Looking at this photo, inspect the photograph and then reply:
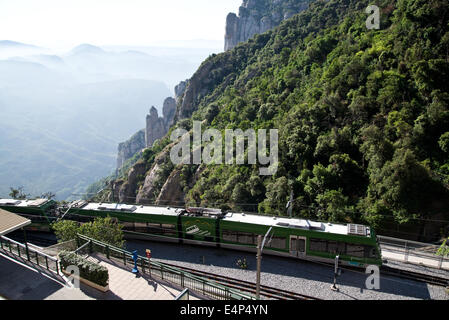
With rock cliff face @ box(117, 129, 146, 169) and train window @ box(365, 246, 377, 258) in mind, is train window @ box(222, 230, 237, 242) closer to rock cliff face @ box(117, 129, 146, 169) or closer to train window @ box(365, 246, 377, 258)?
train window @ box(365, 246, 377, 258)

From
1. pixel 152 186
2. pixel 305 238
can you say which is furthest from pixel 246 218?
pixel 152 186

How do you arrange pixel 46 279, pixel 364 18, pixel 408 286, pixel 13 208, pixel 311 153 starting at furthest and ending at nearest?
pixel 364 18
pixel 311 153
pixel 13 208
pixel 408 286
pixel 46 279

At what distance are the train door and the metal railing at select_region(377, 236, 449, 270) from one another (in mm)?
5136

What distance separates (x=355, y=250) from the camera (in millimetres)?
20156

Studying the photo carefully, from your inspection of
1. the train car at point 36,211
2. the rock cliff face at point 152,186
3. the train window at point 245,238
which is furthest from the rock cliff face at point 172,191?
the train window at point 245,238

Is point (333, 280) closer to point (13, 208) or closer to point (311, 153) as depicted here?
point (311, 153)

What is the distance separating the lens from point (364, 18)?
5303 cm

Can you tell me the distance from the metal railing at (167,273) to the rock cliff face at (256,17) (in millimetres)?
134790

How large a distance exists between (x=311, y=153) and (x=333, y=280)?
18.1 meters

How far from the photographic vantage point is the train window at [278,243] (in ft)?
72.1

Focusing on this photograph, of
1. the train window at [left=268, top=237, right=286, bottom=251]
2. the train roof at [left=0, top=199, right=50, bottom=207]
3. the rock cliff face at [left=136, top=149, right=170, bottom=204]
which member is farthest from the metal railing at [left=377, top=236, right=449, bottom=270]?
the rock cliff face at [left=136, top=149, right=170, bottom=204]

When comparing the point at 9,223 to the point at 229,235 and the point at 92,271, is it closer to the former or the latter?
the point at 92,271
